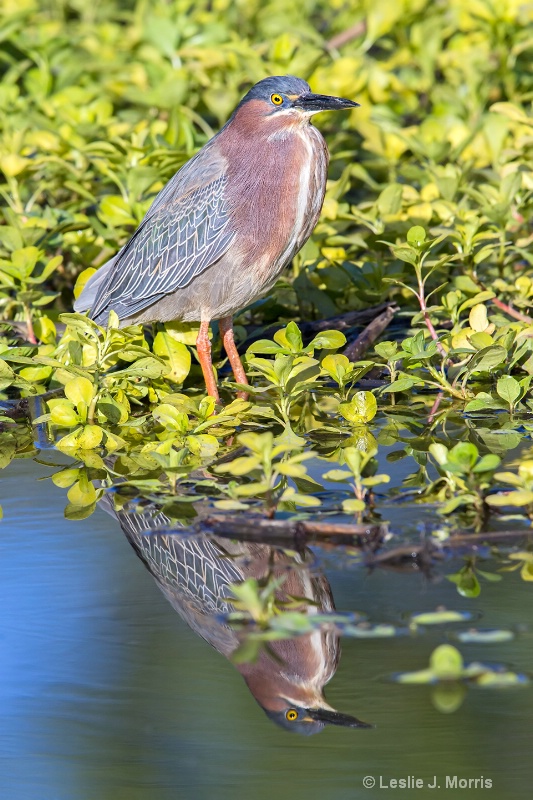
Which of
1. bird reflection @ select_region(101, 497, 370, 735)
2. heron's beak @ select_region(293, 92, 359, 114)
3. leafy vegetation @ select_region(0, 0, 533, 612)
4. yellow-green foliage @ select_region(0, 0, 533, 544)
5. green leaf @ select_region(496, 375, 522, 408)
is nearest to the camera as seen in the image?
bird reflection @ select_region(101, 497, 370, 735)

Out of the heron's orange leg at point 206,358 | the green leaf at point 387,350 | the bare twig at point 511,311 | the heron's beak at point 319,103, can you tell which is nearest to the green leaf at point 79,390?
the heron's orange leg at point 206,358

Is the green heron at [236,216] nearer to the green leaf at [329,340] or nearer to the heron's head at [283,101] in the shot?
the heron's head at [283,101]

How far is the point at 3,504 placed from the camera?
11.7ft

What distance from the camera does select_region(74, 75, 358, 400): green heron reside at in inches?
172

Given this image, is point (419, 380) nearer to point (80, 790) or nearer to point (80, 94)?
point (80, 790)

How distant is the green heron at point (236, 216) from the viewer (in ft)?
14.3

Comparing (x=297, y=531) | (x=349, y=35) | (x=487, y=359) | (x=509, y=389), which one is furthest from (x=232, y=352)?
(x=349, y=35)

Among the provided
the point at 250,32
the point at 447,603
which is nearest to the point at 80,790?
the point at 447,603

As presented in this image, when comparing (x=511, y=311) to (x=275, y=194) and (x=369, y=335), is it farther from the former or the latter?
(x=275, y=194)

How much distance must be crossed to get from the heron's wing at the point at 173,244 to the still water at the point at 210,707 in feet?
6.08

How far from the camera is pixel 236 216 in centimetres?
443

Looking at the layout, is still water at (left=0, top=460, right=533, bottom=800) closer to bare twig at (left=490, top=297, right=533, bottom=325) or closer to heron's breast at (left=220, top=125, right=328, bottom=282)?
heron's breast at (left=220, top=125, right=328, bottom=282)

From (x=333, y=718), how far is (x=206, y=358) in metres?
2.45

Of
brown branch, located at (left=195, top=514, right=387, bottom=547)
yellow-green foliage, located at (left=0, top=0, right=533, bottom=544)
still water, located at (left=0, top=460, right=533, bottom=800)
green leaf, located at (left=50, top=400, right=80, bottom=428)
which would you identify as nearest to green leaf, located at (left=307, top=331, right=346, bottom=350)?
yellow-green foliage, located at (left=0, top=0, right=533, bottom=544)
